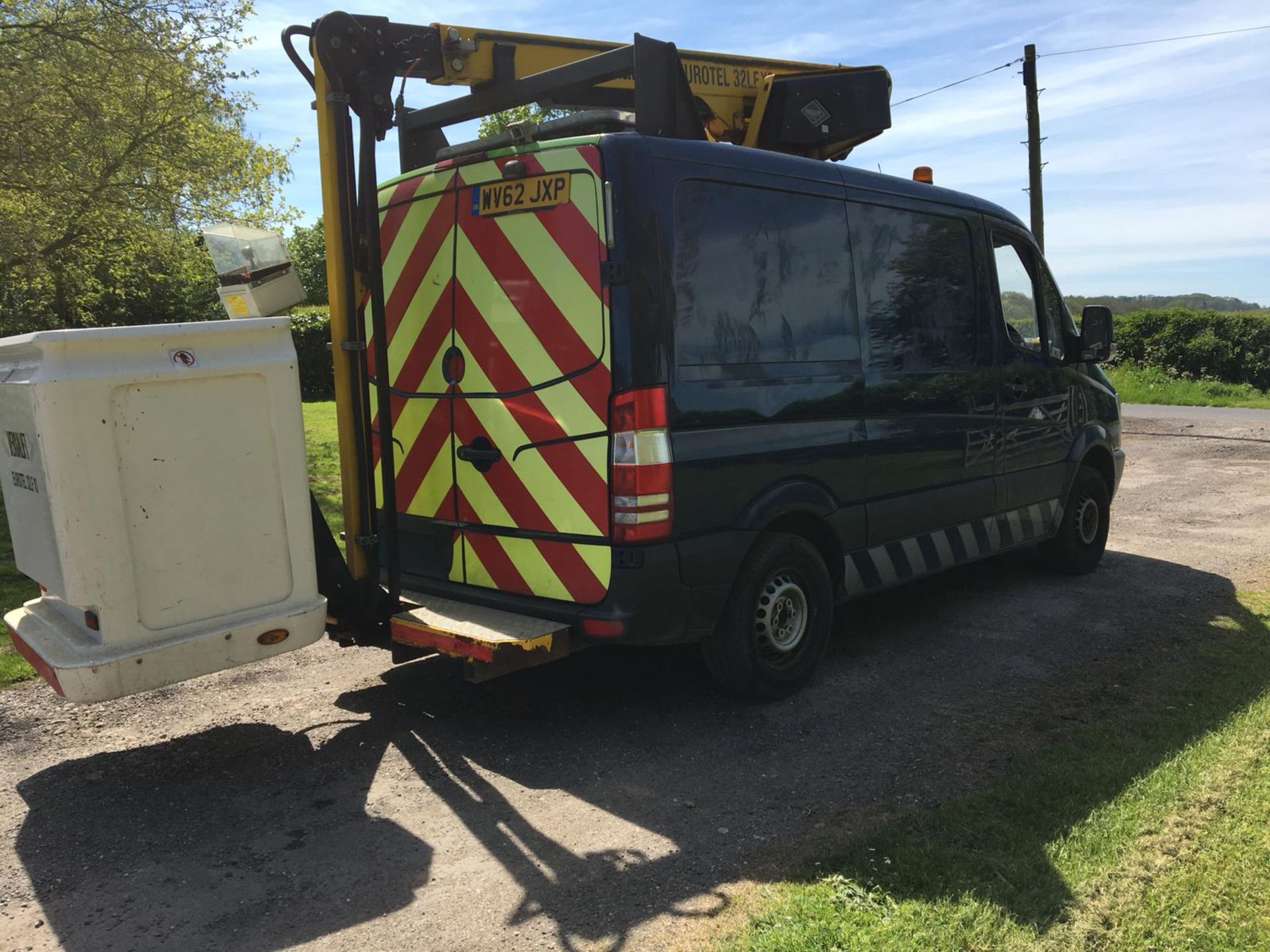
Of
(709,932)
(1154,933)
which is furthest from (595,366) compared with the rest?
(1154,933)

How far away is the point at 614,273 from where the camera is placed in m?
4.00

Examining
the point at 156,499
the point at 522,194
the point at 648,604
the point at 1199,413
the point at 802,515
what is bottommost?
→ the point at 1199,413

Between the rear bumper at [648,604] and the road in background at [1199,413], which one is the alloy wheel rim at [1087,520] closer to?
the rear bumper at [648,604]

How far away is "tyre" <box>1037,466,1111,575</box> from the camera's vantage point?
710 cm

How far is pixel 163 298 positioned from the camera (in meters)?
26.4

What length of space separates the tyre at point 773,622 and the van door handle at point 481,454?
46.1 inches

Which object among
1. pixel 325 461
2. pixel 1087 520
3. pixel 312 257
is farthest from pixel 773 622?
pixel 312 257

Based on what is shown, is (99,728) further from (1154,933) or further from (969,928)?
(1154,933)

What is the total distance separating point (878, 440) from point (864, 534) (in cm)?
47

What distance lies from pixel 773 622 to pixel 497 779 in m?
1.45

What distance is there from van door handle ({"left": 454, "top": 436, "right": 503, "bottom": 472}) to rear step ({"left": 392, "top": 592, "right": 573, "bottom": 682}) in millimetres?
634

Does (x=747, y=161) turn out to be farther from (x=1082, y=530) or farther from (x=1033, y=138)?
(x=1033, y=138)

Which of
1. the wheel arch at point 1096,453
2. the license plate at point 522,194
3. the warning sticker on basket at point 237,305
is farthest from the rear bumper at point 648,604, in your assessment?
the wheel arch at point 1096,453

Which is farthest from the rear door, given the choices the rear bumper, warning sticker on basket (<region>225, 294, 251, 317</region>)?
the rear bumper
